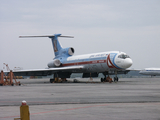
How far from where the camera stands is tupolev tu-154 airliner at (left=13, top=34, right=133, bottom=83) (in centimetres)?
3853

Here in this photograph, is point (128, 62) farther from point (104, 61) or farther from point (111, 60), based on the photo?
point (104, 61)

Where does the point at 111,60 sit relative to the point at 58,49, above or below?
below

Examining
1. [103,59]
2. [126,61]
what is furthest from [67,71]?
[126,61]

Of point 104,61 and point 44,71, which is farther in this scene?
point 44,71

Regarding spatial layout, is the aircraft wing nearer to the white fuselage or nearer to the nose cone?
the white fuselage

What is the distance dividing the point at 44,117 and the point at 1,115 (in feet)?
5.20

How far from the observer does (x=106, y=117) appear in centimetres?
898

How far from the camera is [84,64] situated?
4416cm

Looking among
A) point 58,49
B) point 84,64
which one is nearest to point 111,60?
point 84,64

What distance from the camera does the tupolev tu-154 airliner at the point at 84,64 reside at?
126ft

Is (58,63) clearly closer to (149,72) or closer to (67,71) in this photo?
(67,71)

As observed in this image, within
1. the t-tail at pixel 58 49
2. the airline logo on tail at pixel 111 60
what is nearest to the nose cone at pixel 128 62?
the airline logo on tail at pixel 111 60

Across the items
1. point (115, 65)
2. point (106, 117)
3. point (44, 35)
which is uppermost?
point (44, 35)

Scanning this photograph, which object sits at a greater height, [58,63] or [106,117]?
[58,63]
